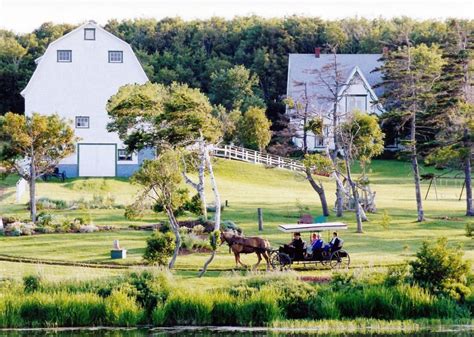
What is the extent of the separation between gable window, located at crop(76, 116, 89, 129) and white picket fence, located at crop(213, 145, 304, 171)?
9.27 meters

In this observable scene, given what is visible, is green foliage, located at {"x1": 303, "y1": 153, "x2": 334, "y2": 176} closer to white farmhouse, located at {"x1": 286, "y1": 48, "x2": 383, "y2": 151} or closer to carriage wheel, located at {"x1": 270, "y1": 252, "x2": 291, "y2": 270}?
carriage wheel, located at {"x1": 270, "y1": 252, "x2": 291, "y2": 270}

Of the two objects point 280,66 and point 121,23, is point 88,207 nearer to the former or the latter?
point 280,66

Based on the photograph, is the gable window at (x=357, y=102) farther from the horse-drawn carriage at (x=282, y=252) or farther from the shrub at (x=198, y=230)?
the horse-drawn carriage at (x=282, y=252)

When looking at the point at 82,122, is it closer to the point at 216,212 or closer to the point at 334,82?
the point at 334,82

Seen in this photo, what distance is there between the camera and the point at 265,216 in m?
49.2

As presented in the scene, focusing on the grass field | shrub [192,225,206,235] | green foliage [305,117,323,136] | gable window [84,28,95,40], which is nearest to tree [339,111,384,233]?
green foliage [305,117,323,136]

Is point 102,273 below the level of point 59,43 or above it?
below

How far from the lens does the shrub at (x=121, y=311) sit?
27.5 m

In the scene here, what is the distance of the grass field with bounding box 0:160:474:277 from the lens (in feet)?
121

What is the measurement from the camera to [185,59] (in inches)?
3959

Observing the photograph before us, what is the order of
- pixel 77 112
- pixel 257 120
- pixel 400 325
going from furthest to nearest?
pixel 257 120, pixel 77 112, pixel 400 325

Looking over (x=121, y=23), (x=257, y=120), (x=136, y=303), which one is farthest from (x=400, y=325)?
(x=121, y=23)

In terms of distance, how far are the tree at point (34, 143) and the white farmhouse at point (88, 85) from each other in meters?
19.9

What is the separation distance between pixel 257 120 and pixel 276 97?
22.0 metres
